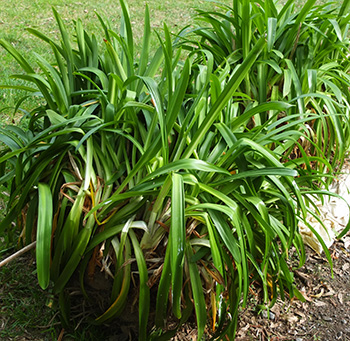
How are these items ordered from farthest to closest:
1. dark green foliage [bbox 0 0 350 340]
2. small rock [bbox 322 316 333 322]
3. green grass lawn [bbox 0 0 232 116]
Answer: green grass lawn [bbox 0 0 232 116]
small rock [bbox 322 316 333 322]
dark green foliage [bbox 0 0 350 340]

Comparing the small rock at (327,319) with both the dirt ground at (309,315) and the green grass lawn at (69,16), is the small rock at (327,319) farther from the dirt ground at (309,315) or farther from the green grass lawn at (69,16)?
the green grass lawn at (69,16)

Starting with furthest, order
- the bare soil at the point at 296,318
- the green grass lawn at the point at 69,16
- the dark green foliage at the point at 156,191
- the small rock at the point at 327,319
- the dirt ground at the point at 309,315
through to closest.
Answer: the green grass lawn at the point at 69,16, the small rock at the point at 327,319, the dirt ground at the point at 309,315, the bare soil at the point at 296,318, the dark green foliage at the point at 156,191

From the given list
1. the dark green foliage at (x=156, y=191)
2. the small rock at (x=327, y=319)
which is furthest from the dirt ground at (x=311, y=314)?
the dark green foliage at (x=156, y=191)

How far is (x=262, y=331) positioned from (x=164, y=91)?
1.33m

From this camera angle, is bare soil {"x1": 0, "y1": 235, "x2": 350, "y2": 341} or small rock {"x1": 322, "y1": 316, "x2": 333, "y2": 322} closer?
bare soil {"x1": 0, "y1": 235, "x2": 350, "y2": 341}

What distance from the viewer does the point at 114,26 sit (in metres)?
6.01

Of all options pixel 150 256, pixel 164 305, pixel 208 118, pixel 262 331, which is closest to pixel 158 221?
pixel 150 256

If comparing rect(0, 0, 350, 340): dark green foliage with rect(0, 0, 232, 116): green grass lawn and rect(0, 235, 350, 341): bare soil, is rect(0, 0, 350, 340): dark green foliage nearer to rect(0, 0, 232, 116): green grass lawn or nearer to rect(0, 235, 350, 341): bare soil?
rect(0, 235, 350, 341): bare soil

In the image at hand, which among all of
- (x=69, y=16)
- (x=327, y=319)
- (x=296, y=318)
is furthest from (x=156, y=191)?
(x=69, y=16)

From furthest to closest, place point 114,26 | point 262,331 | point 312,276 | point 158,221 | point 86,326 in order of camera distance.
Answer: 1. point 114,26
2. point 312,276
3. point 262,331
4. point 86,326
5. point 158,221

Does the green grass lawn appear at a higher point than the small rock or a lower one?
higher

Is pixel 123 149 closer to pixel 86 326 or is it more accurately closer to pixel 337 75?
pixel 86 326

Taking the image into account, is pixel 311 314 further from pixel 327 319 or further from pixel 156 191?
pixel 156 191

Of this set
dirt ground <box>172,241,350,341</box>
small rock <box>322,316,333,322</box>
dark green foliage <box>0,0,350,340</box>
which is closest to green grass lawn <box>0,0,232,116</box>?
dark green foliage <box>0,0,350,340</box>
